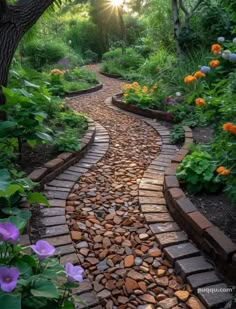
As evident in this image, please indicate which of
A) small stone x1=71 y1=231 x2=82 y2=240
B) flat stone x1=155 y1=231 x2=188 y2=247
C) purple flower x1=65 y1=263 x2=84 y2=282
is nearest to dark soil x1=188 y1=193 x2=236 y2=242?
flat stone x1=155 y1=231 x2=188 y2=247

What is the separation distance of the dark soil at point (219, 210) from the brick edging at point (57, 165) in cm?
124

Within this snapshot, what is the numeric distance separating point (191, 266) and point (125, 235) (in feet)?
1.78

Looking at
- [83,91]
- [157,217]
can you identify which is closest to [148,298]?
[157,217]

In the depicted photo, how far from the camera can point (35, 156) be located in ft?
10.3

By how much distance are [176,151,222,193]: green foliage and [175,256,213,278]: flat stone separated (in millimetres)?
664

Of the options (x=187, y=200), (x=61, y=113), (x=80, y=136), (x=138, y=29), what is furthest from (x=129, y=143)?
(x=138, y=29)

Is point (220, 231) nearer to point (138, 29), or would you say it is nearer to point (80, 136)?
point (80, 136)

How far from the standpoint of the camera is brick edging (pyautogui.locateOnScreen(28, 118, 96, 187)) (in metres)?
2.71

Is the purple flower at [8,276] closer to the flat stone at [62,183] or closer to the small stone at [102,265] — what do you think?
the small stone at [102,265]

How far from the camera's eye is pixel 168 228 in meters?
2.28

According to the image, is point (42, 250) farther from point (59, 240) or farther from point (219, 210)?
point (219, 210)

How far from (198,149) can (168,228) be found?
966mm

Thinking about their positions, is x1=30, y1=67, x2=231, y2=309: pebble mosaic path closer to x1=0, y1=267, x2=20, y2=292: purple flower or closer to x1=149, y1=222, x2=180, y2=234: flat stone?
x1=149, y1=222, x2=180, y2=234: flat stone

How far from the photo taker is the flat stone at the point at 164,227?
2.25 meters
